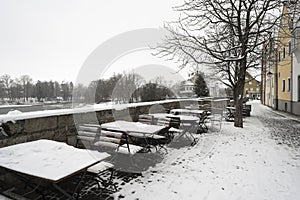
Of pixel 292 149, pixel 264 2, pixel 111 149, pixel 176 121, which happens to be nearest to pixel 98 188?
pixel 111 149

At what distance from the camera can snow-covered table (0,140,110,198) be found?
2.35 metres

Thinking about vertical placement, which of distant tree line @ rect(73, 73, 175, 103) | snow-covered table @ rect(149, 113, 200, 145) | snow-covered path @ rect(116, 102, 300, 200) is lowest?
snow-covered path @ rect(116, 102, 300, 200)

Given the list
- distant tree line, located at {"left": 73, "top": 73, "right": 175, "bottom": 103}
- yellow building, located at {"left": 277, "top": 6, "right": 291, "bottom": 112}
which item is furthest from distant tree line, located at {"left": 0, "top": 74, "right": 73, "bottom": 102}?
yellow building, located at {"left": 277, "top": 6, "right": 291, "bottom": 112}

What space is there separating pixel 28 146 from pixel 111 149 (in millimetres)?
1360

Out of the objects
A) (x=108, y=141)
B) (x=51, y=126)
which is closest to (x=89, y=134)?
(x=108, y=141)

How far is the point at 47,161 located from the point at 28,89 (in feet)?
147

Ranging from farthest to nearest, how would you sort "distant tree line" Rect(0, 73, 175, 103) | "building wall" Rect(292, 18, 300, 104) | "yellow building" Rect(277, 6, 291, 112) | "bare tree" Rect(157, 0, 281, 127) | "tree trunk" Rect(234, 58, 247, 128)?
"yellow building" Rect(277, 6, 291, 112), "building wall" Rect(292, 18, 300, 104), "distant tree line" Rect(0, 73, 175, 103), "tree trunk" Rect(234, 58, 247, 128), "bare tree" Rect(157, 0, 281, 127)

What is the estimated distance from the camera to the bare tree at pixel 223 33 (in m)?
8.89

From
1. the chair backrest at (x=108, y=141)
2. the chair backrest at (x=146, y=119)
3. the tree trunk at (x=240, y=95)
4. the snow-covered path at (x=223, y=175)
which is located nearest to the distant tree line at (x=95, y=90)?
the chair backrest at (x=146, y=119)

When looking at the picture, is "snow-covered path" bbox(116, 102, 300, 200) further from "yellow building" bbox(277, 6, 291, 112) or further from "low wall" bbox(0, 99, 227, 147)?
"yellow building" bbox(277, 6, 291, 112)

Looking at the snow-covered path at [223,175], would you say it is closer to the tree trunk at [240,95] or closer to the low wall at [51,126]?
the low wall at [51,126]

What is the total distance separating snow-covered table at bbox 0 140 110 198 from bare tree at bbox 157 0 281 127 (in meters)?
7.12

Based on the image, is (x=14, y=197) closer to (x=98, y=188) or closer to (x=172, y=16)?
(x=98, y=188)

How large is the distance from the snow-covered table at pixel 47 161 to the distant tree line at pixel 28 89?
113 ft
